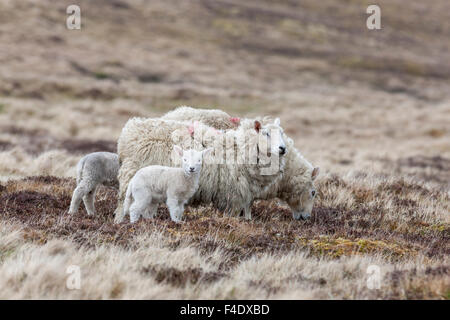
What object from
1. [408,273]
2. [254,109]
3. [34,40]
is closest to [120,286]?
[408,273]

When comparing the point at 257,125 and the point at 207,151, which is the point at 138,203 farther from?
the point at 257,125

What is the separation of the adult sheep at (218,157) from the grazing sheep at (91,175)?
0.92 feet

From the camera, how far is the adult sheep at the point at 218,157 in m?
9.58

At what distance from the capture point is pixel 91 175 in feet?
31.9

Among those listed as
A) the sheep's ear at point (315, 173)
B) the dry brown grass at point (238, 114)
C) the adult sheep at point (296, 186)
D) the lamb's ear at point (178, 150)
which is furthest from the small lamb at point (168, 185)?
the sheep's ear at point (315, 173)

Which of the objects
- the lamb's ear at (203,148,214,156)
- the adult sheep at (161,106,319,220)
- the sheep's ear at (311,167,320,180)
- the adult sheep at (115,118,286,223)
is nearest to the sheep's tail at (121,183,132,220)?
the adult sheep at (115,118,286,223)

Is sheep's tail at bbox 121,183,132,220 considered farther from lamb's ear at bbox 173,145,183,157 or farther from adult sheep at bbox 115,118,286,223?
lamb's ear at bbox 173,145,183,157

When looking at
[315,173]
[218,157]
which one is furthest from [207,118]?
[315,173]

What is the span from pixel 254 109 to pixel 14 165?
27.3m

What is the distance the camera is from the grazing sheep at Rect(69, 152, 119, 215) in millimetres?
9570

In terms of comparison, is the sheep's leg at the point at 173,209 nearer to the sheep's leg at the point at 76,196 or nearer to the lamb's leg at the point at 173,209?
the lamb's leg at the point at 173,209

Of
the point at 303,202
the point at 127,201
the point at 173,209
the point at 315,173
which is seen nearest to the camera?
the point at 173,209

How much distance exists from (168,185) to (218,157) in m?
1.33

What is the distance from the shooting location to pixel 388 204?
441 inches
